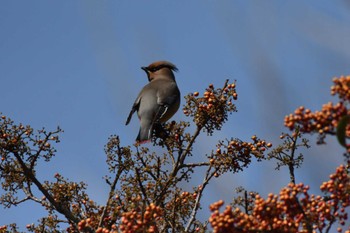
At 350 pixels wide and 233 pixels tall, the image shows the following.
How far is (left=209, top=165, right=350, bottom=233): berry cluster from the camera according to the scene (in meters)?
4.67

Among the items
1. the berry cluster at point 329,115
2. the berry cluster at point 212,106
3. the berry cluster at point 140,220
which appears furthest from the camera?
the berry cluster at point 212,106

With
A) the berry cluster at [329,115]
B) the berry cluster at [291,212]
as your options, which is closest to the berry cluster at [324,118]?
the berry cluster at [329,115]

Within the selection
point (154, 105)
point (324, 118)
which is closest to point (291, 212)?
point (324, 118)

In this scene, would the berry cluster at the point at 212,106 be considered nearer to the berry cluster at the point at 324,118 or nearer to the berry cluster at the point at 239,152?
the berry cluster at the point at 239,152

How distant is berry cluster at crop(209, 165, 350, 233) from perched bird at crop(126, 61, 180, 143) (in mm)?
4596

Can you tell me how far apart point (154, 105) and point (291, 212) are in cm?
585

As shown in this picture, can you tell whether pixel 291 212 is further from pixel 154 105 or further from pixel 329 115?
pixel 154 105

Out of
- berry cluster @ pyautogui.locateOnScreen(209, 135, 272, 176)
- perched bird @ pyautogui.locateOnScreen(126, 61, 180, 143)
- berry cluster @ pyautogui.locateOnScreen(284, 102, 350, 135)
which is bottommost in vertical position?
berry cluster @ pyautogui.locateOnScreen(284, 102, 350, 135)

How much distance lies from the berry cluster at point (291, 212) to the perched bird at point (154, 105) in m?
4.60

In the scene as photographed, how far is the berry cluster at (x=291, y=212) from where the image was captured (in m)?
4.67

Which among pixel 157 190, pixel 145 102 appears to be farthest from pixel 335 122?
pixel 145 102

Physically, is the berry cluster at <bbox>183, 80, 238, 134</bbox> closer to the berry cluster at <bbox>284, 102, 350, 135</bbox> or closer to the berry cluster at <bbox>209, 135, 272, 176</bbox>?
the berry cluster at <bbox>209, 135, 272, 176</bbox>

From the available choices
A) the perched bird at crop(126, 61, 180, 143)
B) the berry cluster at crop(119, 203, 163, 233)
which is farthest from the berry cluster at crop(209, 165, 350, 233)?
the perched bird at crop(126, 61, 180, 143)

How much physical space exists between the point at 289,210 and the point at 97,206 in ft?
11.0
